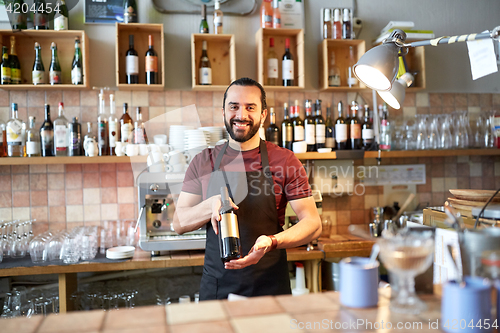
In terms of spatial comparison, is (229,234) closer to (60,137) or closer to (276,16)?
(60,137)

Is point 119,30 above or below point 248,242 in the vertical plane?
above

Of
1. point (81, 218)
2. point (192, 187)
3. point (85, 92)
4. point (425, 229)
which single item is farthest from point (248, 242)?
point (85, 92)

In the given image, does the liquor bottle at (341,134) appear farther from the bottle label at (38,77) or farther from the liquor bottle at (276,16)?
the bottle label at (38,77)

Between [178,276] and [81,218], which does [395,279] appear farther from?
[81,218]

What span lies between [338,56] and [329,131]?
612 millimetres

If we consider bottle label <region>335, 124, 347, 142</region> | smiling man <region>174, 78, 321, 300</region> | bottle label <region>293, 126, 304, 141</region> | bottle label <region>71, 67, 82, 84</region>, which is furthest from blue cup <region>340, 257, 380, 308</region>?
bottle label <region>71, 67, 82, 84</region>

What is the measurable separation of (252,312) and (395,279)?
326 millimetres

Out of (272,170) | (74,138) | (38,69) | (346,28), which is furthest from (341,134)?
(38,69)

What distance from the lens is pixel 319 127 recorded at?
2877 millimetres

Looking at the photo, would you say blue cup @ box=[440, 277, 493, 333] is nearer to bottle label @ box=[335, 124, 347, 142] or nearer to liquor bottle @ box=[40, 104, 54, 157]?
bottle label @ box=[335, 124, 347, 142]

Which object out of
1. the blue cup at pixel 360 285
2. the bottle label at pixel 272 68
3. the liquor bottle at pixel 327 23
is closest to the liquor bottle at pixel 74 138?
the bottle label at pixel 272 68

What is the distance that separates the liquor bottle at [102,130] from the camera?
274 cm

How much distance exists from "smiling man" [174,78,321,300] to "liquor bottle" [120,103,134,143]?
0.91 meters

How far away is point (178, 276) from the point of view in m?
2.95
